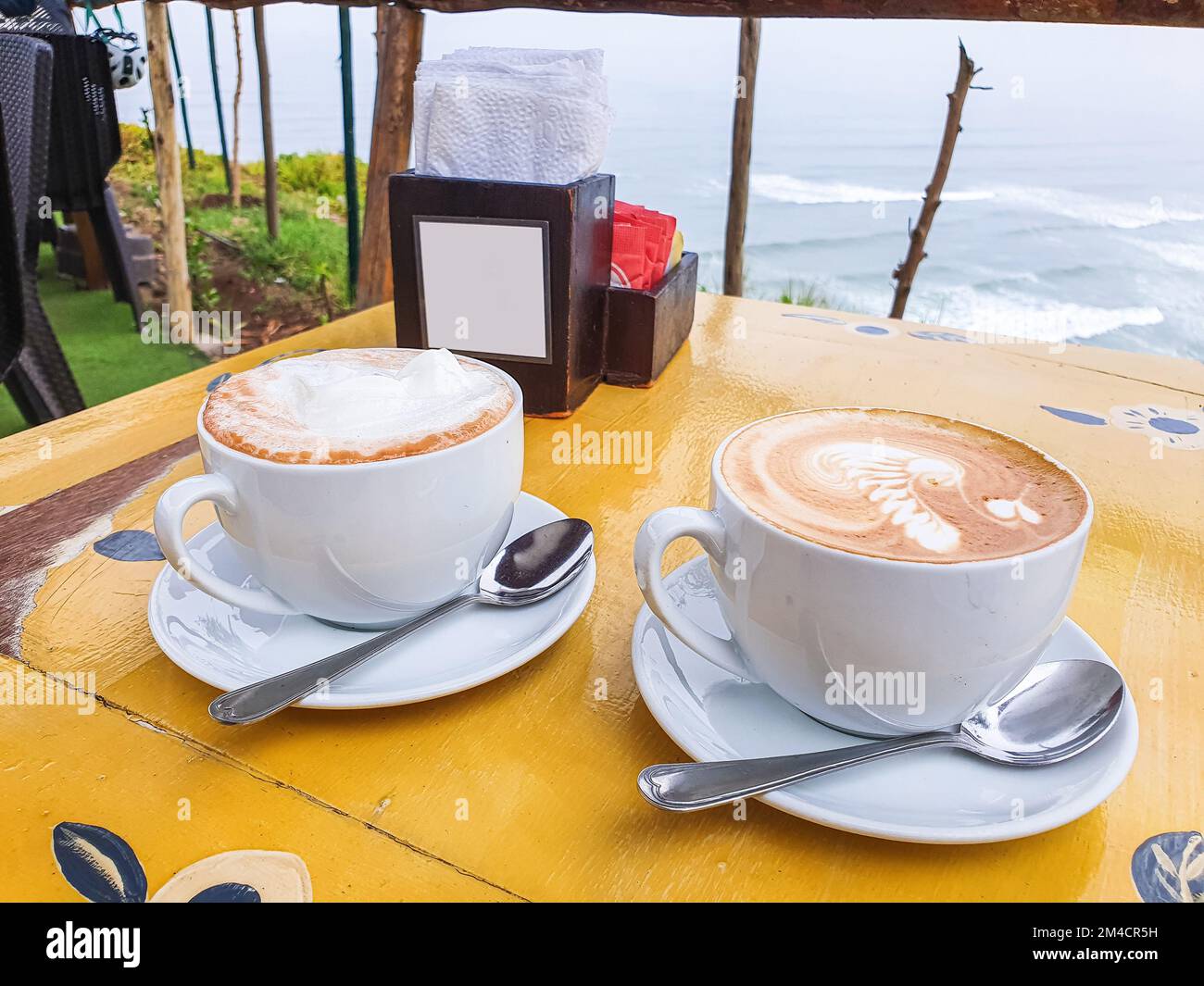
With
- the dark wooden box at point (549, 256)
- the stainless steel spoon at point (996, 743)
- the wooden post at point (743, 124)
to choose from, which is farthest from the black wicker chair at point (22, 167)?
the wooden post at point (743, 124)

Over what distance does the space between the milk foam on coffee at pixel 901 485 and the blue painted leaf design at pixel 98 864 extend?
36 cm

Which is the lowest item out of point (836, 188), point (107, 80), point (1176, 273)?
point (1176, 273)

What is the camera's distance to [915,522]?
1.57 feet

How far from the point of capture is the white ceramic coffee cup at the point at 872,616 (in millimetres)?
432

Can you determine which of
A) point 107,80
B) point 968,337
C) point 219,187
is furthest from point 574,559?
A: point 219,187

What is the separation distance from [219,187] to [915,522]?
728cm

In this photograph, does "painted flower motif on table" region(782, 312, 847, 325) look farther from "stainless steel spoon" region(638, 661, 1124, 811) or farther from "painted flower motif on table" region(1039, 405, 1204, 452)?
"stainless steel spoon" region(638, 661, 1124, 811)

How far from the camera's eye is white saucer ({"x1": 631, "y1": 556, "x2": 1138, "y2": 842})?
43 centimetres

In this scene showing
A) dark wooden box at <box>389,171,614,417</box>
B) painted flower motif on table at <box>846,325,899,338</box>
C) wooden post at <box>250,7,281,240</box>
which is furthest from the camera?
wooden post at <box>250,7,281,240</box>

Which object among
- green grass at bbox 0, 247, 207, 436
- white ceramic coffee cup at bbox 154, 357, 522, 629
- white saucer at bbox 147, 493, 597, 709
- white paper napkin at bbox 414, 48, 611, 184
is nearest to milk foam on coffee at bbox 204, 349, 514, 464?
white ceramic coffee cup at bbox 154, 357, 522, 629

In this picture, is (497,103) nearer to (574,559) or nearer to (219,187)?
(574,559)

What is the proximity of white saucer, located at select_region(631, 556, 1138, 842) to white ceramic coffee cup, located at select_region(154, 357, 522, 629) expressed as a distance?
140mm
